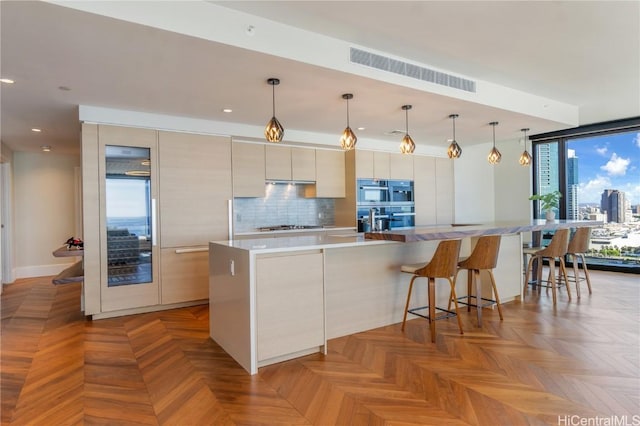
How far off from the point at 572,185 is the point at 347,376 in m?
6.46

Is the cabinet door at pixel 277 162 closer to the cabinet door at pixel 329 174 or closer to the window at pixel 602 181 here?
the cabinet door at pixel 329 174

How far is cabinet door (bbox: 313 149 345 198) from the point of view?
6.16 metres

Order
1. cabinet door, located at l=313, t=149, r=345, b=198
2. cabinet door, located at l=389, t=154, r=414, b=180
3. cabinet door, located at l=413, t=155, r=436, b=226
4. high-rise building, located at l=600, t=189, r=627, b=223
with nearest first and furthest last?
cabinet door, located at l=313, t=149, r=345, b=198
high-rise building, located at l=600, t=189, r=627, b=223
cabinet door, located at l=389, t=154, r=414, b=180
cabinet door, located at l=413, t=155, r=436, b=226

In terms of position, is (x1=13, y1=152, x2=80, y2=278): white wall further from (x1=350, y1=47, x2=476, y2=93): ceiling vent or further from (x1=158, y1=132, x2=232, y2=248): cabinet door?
(x1=350, y1=47, x2=476, y2=93): ceiling vent

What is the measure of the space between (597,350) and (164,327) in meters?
3.99

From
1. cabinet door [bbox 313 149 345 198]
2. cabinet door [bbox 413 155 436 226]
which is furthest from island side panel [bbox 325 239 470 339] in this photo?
cabinet door [bbox 413 155 436 226]

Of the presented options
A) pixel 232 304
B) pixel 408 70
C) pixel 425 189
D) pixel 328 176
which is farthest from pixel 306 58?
pixel 425 189

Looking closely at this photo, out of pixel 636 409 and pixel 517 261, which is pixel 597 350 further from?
pixel 517 261

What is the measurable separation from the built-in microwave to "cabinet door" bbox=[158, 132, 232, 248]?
2.39m

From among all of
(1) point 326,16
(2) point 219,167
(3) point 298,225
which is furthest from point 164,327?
(1) point 326,16

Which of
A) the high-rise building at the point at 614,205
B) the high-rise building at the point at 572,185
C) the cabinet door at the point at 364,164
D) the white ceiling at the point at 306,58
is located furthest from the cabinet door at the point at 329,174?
the high-rise building at the point at 614,205

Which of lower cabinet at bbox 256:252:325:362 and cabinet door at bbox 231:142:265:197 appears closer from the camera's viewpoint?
lower cabinet at bbox 256:252:325:362

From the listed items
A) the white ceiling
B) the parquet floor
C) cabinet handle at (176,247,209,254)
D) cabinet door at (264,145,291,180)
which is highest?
the white ceiling

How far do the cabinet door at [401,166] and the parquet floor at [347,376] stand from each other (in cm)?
342
